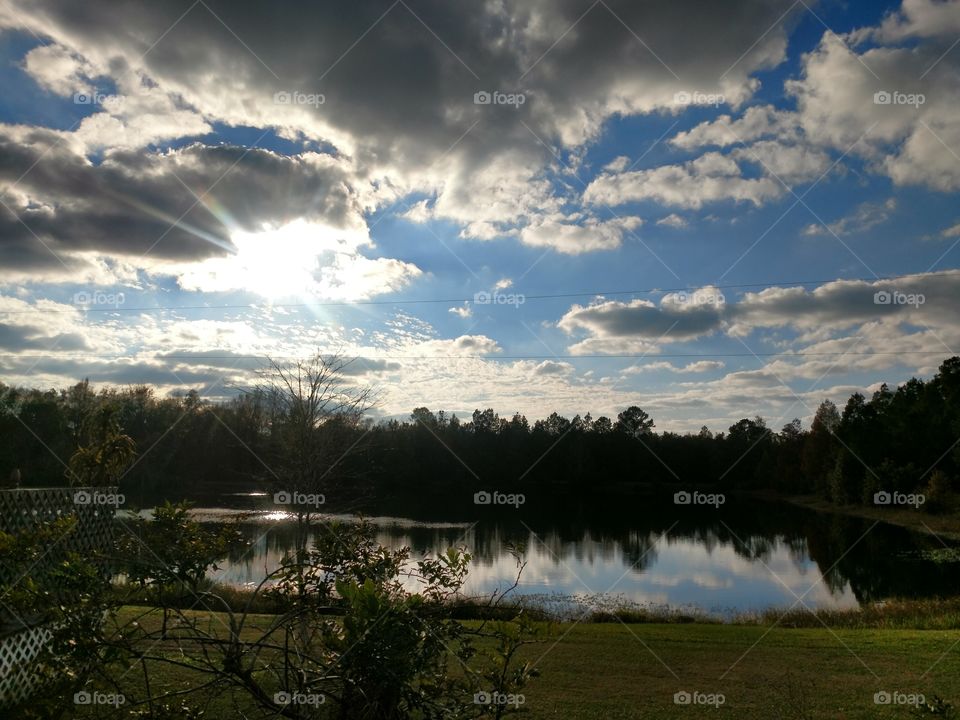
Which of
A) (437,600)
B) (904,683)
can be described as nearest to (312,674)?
(437,600)

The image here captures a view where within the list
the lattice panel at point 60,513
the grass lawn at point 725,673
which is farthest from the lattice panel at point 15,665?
the grass lawn at point 725,673

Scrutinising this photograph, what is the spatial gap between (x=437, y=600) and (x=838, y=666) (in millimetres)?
8239

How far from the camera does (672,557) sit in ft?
97.0

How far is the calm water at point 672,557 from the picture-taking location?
20141mm

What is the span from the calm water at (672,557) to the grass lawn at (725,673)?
2.18 meters

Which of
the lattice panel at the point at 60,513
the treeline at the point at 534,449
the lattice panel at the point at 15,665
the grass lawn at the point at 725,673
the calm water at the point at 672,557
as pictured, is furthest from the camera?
the treeline at the point at 534,449

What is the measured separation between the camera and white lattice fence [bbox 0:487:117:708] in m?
6.20

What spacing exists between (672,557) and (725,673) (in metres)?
22.4

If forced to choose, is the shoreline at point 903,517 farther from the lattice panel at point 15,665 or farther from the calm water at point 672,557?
the lattice panel at point 15,665

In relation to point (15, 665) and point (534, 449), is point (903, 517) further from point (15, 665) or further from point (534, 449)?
point (15, 665)

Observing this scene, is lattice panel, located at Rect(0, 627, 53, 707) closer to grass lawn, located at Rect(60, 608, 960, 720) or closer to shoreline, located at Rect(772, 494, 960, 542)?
grass lawn, located at Rect(60, 608, 960, 720)

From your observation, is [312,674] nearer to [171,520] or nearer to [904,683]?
[171,520]

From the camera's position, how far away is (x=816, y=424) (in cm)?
6838

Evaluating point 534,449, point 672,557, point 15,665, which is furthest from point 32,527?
point 534,449
